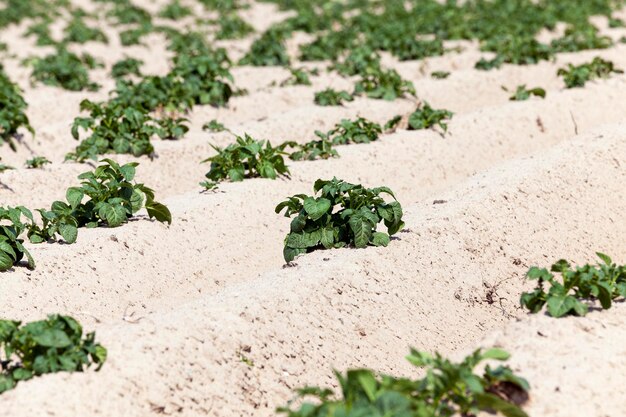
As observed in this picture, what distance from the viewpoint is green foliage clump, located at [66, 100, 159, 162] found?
10406mm

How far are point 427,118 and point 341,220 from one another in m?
4.04

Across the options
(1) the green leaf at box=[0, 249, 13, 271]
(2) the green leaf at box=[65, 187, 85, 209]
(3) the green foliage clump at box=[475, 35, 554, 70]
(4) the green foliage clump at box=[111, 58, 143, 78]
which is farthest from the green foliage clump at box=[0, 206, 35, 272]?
(3) the green foliage clump at box=[475, 35, 554, 70]

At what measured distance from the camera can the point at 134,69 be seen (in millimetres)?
14906

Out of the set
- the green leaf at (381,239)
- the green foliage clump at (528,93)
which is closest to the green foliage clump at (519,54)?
the green foliage clump at (528,93)

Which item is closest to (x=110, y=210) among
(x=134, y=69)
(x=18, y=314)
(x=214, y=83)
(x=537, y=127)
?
(x=18, y=314)

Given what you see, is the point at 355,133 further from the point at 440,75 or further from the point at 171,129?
the point at 440,75

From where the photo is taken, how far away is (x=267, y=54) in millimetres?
15750

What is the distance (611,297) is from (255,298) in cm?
248

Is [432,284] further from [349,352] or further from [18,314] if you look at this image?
[18,314]

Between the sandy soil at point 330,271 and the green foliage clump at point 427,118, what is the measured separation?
0.53 feet

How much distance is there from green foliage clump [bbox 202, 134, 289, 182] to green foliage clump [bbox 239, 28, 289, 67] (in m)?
6.12

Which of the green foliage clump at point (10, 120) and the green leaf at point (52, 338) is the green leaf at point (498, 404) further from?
the green foliage clump at point (10, 120)

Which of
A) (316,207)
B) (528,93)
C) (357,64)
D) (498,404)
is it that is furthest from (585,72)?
(498,404)

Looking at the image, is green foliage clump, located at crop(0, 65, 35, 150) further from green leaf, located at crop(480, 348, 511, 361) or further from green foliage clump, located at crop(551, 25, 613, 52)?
green foliage clump, located at crop(551, 25, 613, 52)
